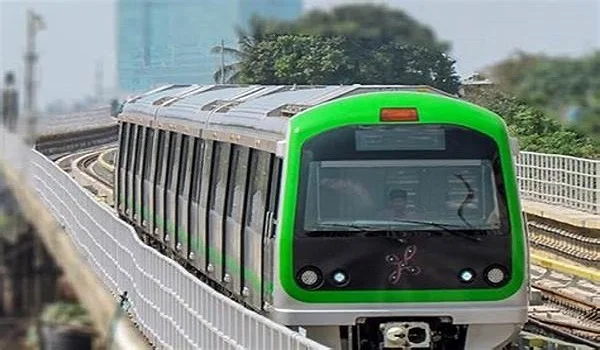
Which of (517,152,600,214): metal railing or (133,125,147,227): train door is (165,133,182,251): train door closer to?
(133,125,147,227): train door

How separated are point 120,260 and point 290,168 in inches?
249

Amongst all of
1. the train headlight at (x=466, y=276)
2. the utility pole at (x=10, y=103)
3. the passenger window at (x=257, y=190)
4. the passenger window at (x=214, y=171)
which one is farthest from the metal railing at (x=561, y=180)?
the utility pole at (x=10, y=103)

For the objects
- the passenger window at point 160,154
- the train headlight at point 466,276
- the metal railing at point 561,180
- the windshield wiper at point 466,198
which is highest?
the windshield wiper at point 466,198

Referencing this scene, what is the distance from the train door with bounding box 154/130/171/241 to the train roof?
183mm

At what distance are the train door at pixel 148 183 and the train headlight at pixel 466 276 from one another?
8.57 meters

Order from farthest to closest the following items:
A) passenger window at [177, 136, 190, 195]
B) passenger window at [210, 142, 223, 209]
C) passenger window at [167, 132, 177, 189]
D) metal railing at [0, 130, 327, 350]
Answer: passenger window at [167, 132, 177, 189], passenger window at [177, 136, 190, 195], passenger window at [210, 142, 223, 209], metal railing at [0, 130, 327, 350]

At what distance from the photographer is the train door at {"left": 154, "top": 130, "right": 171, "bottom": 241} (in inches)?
690

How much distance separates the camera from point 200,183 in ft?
48.7

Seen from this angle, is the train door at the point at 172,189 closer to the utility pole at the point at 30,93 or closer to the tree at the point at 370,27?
the tree at the point at 370,27

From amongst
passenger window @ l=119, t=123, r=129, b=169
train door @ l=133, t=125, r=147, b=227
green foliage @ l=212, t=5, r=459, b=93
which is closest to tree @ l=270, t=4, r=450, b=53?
green foliage @ l=212, t=5, r=459, b=93

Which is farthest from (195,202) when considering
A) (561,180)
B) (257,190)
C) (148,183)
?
(561,180)

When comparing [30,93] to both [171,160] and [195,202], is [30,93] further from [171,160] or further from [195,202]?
[171,160]

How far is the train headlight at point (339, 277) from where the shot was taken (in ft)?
34.2

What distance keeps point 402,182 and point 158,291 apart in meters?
2.92
